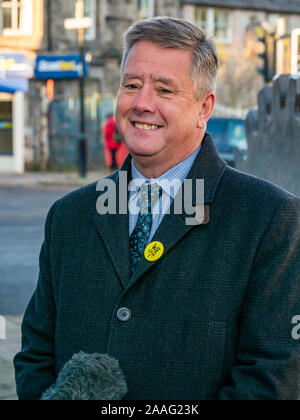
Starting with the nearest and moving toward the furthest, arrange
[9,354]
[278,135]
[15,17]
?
[278,135] → [9,354] → [15,17]

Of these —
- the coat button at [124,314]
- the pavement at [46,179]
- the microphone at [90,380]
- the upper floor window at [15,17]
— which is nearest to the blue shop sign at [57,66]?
the upper floor window at [15,17]

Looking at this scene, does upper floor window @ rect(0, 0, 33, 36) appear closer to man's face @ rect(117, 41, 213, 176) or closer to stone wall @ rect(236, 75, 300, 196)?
stone wall @ rect(236, 75, 300, 196)

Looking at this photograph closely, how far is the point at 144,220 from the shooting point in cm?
243

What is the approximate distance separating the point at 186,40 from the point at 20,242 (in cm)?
898

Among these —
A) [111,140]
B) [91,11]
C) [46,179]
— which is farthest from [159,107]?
[91,11]

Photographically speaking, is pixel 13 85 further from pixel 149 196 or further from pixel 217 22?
pixel 149 196

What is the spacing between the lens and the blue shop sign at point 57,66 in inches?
1019

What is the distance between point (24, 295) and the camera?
7695 mm

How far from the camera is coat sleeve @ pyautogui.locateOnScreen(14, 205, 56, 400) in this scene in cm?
239

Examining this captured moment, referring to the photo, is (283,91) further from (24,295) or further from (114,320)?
(24,295)

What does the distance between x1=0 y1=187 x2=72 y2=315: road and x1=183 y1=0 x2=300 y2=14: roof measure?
1513 centimetres

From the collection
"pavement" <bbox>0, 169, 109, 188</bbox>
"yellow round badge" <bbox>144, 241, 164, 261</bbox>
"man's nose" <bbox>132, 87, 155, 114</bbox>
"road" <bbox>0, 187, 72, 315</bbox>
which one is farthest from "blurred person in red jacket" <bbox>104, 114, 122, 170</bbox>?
"yellow round badge" <bbox>144, 241, 164, 261</bbox>

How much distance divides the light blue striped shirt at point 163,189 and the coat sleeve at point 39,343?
32 cm

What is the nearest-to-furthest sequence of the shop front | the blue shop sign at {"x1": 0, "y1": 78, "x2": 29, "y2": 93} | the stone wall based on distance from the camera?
1. the stone wall
2. the blue shop sign at {"x1": 0, "y1": 78, "x2": 29, "y2": 93}
3. the shop front
